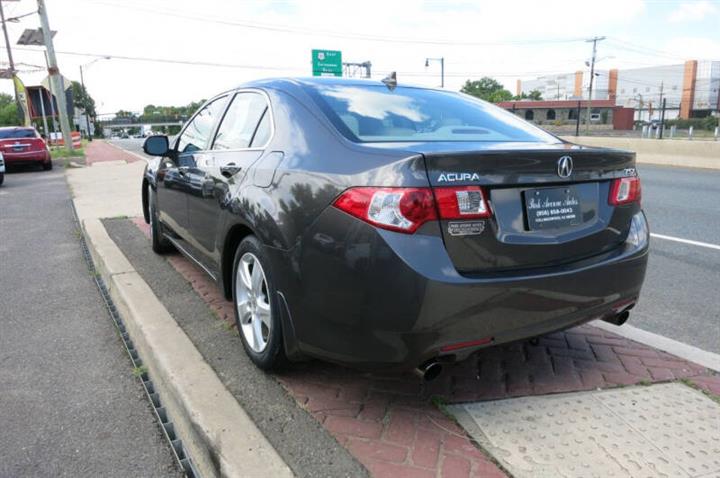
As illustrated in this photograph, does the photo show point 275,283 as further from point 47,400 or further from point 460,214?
point 47,400

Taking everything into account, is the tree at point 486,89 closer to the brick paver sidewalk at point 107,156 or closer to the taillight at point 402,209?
the brick paver sidewalk at point 107,156

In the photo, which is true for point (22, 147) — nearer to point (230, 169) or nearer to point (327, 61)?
point (230, 169)

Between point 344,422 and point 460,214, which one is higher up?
point 460,214

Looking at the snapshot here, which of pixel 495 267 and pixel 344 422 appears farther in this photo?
pixel 344 422

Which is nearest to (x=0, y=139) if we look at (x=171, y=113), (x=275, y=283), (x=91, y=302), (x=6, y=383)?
(x=91, y=302)

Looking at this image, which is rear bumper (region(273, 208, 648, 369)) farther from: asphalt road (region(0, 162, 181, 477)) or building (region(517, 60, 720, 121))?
building (region(517, 60, 720, 121))

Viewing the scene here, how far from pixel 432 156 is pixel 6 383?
281 centimetres

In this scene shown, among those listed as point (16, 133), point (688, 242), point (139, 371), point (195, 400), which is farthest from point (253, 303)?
point (16, 133)

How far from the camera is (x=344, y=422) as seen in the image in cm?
264

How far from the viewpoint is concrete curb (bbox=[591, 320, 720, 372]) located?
3311 millimetres

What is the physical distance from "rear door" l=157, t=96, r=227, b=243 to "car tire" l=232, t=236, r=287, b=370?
110 cm

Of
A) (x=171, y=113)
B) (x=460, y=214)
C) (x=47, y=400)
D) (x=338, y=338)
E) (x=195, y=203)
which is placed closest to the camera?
(x=460, y=214)

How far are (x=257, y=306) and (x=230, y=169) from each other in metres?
0.89

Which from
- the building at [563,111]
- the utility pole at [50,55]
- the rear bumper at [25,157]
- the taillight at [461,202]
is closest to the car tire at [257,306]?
the taillight at [461,202]
